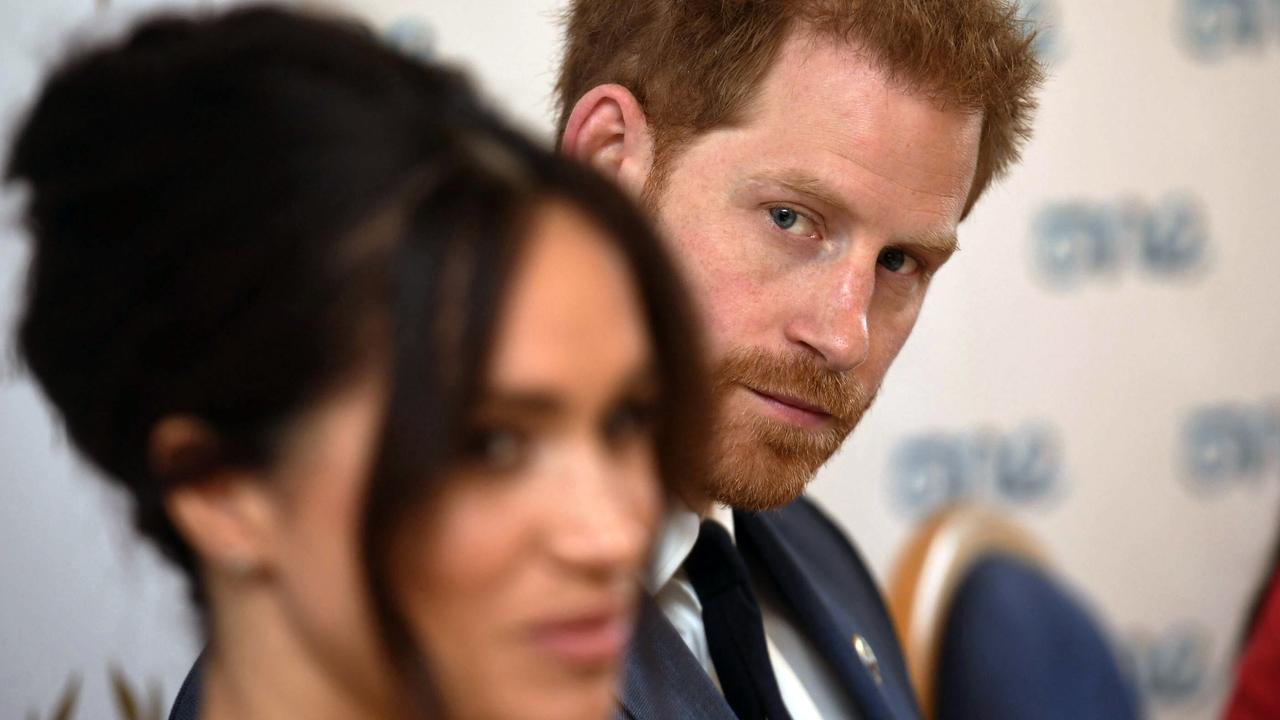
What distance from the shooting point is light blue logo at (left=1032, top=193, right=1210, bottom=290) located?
1.88 meters

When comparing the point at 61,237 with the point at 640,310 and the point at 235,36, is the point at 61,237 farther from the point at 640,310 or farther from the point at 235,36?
the point at 640,310

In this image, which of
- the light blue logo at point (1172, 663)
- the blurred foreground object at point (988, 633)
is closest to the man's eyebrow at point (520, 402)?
the blurred foreground object at point (988, 633)

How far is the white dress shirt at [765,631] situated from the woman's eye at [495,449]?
0.34 m

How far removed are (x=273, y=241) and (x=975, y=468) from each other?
156 cm

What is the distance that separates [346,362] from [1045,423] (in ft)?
5.41

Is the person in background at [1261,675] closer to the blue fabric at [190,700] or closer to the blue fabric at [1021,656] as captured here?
the blue fabric at [1021,656]

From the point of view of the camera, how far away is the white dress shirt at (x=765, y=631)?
34.4 inches

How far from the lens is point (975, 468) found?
186cm

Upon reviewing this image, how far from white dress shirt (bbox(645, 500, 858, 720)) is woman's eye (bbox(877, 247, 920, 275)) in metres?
0.20

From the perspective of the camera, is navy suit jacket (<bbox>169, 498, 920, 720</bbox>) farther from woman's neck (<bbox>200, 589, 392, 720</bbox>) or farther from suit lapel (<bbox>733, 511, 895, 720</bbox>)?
woman's neck (<bbox>200, 589, 392, 720</bbox>)

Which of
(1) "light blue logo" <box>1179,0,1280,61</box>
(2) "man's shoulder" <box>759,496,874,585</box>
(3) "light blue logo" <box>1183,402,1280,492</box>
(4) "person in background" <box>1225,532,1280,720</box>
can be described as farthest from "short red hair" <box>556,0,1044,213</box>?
Answer: (3) "light blue logo" <box>1183,402,1280,492</box>

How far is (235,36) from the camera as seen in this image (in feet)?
1.54

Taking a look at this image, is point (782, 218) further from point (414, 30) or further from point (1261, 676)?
point (1261, 676)

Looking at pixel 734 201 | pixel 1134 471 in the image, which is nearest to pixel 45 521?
pixel 734 201
